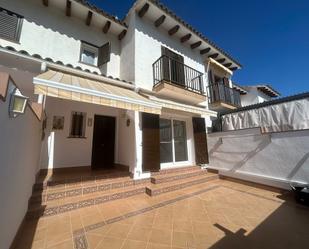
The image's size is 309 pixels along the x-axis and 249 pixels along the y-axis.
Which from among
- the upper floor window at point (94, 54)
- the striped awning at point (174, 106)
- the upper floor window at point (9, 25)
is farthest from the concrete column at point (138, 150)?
the upper floor window at point (9, 25)

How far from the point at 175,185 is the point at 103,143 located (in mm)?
7096

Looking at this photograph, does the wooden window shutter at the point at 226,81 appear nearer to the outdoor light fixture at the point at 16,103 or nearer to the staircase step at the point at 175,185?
the staircase step at the point at 175,185

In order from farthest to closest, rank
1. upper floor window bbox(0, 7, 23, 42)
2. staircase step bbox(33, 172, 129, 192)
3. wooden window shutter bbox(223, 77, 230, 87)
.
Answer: wooden window shutter bbox(223, 77, 230, 87) → upper floor window bbox(0, 7, 23, 42) → staircase step bbox(33, 172, 129, 192)

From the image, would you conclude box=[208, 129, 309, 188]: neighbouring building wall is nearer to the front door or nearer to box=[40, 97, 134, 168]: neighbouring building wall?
box=[40, 97, 134, 168]: neighbouring building wall

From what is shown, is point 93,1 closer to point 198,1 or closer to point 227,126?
point 198,1

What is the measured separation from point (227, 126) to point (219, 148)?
3.28 meters


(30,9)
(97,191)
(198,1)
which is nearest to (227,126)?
(198,1)

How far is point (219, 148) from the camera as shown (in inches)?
573

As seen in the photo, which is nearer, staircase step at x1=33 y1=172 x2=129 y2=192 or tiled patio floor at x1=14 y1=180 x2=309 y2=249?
tiled patio floor at x1=14 y1=180 x2=309 y2=249

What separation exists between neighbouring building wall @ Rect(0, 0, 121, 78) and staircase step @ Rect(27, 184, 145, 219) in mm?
9785

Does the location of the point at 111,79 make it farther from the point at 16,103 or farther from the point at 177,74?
the point at 16,103

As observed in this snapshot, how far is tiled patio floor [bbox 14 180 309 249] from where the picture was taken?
5.29 m

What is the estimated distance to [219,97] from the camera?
17156 millimetres

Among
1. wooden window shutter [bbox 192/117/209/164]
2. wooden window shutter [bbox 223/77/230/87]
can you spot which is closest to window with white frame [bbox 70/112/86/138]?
wooden window shutter [bbox 192/117/209/164]
